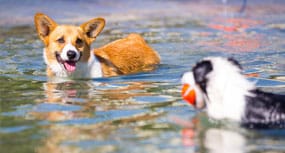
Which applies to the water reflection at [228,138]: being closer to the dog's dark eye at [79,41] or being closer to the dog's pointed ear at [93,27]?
the dog's dark eye at [79,41]

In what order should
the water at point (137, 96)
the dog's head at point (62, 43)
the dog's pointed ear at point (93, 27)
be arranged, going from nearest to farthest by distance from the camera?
1. the water at point (137, 96)
2. the dog's head at point (62, 43)
3. the dog's pointed ear at point (93, 27)

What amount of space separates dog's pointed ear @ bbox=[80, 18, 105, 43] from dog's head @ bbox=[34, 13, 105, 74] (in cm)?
1

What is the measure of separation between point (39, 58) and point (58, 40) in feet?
5.35

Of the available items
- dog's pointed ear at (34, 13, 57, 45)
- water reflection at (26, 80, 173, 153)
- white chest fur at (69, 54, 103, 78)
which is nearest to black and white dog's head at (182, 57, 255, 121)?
water reflection at (26, 80, 173, 153)

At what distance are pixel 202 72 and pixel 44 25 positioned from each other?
3091mm

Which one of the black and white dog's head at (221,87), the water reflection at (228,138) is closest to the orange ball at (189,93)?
the black and white dog's head at (221,87)

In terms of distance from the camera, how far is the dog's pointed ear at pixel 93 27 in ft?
23.1

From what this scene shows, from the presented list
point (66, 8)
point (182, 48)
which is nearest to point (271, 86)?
point (182, 48)

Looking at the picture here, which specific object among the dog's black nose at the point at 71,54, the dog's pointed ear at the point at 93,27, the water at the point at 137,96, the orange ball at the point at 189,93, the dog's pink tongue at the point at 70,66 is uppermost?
the dog's pointed ear at the point at 93,27

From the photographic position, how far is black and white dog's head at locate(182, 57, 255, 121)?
4.12m

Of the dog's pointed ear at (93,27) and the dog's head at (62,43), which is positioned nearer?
the dog's head at (62,43)

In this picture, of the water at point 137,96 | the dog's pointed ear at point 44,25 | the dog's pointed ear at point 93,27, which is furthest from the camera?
the dog's pointed ear at point 93,27

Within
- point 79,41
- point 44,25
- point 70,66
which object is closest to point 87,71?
point 70,66

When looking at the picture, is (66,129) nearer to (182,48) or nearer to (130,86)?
(130,86)
